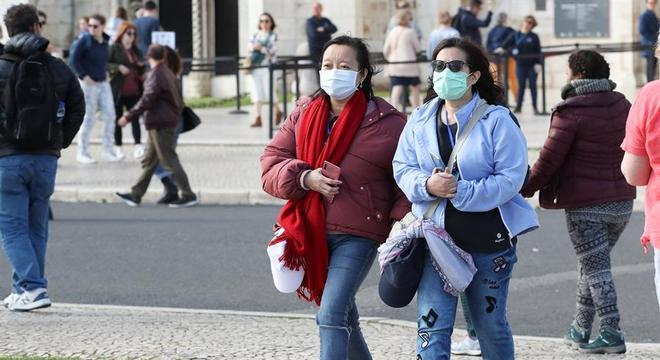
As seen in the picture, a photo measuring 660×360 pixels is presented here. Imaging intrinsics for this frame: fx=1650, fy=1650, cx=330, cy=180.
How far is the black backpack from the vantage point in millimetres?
9141

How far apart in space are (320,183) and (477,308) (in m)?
0.80

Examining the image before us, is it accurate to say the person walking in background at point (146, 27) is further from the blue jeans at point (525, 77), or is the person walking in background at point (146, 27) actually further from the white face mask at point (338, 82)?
the white face mask at point (338, 82)

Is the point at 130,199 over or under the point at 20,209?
under

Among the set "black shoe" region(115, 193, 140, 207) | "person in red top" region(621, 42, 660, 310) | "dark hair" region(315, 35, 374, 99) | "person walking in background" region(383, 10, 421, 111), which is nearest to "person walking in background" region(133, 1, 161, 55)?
"person walking in background" region(383, 10, 421, 111)

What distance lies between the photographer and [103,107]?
1838cm

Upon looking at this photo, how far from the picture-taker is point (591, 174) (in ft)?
26.1

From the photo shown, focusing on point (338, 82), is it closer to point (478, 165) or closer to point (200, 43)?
point (478, 165)

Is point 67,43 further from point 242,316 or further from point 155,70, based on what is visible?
point 242,316

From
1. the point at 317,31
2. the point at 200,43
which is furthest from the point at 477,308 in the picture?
the point at 200,43

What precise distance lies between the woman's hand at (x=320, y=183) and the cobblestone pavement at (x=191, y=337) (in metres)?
1.43

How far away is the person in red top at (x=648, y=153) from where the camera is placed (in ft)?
20.1

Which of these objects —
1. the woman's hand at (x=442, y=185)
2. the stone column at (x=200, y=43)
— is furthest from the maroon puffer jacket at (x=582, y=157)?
the stone column at (x=200, y=43)

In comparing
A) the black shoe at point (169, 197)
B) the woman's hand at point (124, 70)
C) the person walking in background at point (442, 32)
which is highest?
the person walking in background at point (442, 32)

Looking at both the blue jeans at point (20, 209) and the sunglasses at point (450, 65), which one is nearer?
the sunglasses at point (450, 65)
